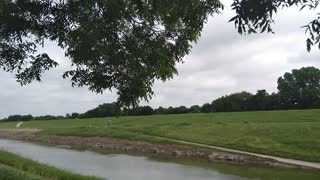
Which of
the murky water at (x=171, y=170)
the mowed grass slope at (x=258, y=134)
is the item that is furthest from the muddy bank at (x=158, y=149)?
the murky water at (x=171, y=170)

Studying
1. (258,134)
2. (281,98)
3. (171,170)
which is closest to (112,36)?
(171,170)

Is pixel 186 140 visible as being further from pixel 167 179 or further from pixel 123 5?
pixel 123 5

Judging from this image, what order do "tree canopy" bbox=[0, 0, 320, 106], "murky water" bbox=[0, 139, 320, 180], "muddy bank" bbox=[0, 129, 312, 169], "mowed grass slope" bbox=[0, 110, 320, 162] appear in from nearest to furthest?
"tree canopy" bbox=[0, 0, 320, 106], "murky water" bbox=[0, 139, 320, 180], "muddy bank" bbox=[0, 129, 312, 169], "mowed grass slope" bbox=[0, 110, 320, 162]

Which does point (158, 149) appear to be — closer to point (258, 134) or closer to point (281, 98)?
point (258, 134)

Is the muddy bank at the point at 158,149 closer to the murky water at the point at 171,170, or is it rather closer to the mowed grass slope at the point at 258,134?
the mowed grass slope at the point at 258,134

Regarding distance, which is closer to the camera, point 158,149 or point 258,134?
point 258,134

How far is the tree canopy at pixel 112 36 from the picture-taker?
8.08 meters

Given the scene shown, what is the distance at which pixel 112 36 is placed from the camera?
324 inches

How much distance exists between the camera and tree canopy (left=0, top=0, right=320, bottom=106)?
8.08 meters

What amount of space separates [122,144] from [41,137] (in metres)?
21.4

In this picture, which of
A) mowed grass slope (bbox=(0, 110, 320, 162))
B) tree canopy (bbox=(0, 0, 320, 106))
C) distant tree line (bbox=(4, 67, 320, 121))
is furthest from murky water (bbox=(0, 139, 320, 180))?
distant tree line (bbox=(4, 67, 320, 121))

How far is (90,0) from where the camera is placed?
26.6ft

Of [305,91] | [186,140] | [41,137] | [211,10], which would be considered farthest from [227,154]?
[305,91]

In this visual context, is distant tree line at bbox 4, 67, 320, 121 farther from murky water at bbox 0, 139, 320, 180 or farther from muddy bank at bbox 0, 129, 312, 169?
murky water at bbox 0, 139, 320, 180
